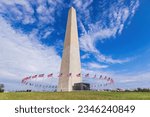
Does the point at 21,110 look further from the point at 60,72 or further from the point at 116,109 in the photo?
the point at 60,72

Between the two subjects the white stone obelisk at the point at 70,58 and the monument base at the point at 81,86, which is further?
the white stone obelisk at the point at 70,58

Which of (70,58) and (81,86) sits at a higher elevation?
(70,58)

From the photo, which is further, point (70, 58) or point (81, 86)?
point (70, 58)

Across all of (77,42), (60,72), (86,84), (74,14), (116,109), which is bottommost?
(116,109)

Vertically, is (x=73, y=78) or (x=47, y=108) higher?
(x=73, y=78)

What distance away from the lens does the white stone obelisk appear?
38.5m

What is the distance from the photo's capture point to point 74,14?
134ft

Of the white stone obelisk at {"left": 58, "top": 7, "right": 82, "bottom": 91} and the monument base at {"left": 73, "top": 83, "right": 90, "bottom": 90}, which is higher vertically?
the white stone obelisk at {"left": 58, "top": 7, "right": 82, "bottom": 91}

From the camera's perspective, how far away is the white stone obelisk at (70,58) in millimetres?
38531

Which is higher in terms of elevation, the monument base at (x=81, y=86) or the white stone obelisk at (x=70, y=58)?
the white stone obelisk at (x=70, y=58)

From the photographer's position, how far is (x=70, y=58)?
1522 inches

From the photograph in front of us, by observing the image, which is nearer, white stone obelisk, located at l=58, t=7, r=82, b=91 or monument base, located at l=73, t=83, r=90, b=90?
monument base, located at l=73, t=83, r=90, b=90

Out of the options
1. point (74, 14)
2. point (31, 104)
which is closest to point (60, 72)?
point (74, 14)

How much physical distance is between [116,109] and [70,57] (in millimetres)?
29074
